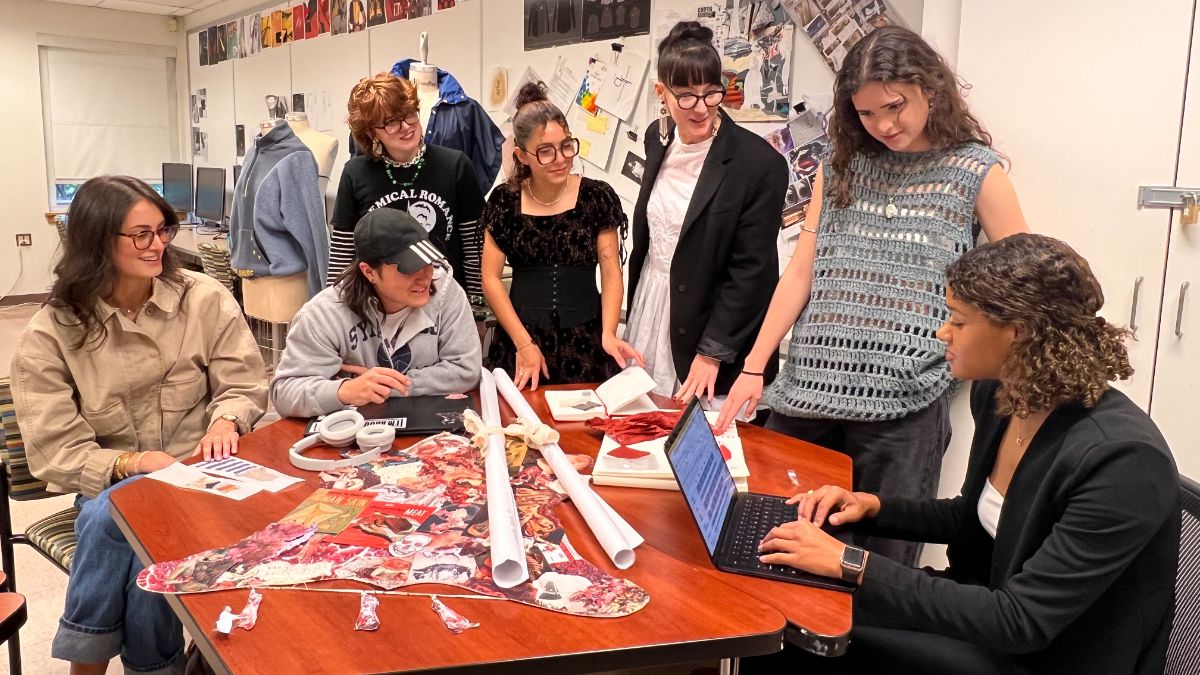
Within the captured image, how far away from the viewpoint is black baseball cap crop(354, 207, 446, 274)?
2.00 metres

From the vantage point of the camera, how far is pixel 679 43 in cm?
210

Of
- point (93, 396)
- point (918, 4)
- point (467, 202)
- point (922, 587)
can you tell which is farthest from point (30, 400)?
point (918, 4)

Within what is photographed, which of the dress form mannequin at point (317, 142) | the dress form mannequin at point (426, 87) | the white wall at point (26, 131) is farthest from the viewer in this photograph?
the white wall at point (26, 131)

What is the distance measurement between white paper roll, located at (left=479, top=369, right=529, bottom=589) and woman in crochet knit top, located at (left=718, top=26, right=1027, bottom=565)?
1.78 feet

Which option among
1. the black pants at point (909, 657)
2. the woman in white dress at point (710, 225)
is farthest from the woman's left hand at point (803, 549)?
the woman in white dress at point (710, 225)

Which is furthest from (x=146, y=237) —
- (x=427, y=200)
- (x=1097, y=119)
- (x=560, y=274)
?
(x=1097, y=119)

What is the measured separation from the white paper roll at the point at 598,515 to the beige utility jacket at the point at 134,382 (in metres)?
0.88

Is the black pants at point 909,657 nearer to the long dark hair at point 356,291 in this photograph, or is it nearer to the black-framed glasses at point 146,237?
the long dark hair at point 356,291

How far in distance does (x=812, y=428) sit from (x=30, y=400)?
1.68 m

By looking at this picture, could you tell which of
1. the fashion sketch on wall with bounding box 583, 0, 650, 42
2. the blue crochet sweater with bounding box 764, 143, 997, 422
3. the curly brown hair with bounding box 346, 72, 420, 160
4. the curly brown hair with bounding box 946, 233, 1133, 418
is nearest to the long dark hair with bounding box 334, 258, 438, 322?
the curly brown hair with bounding box 346, 72, 420, 160

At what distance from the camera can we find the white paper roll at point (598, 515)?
1.29m

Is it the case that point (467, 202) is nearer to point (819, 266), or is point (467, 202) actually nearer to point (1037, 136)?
point (819, 266)

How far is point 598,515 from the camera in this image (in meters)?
1.37

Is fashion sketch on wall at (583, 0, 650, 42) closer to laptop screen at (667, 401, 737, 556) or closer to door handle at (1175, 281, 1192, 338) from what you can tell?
door handle at (1175, 281, 1192, 338)
